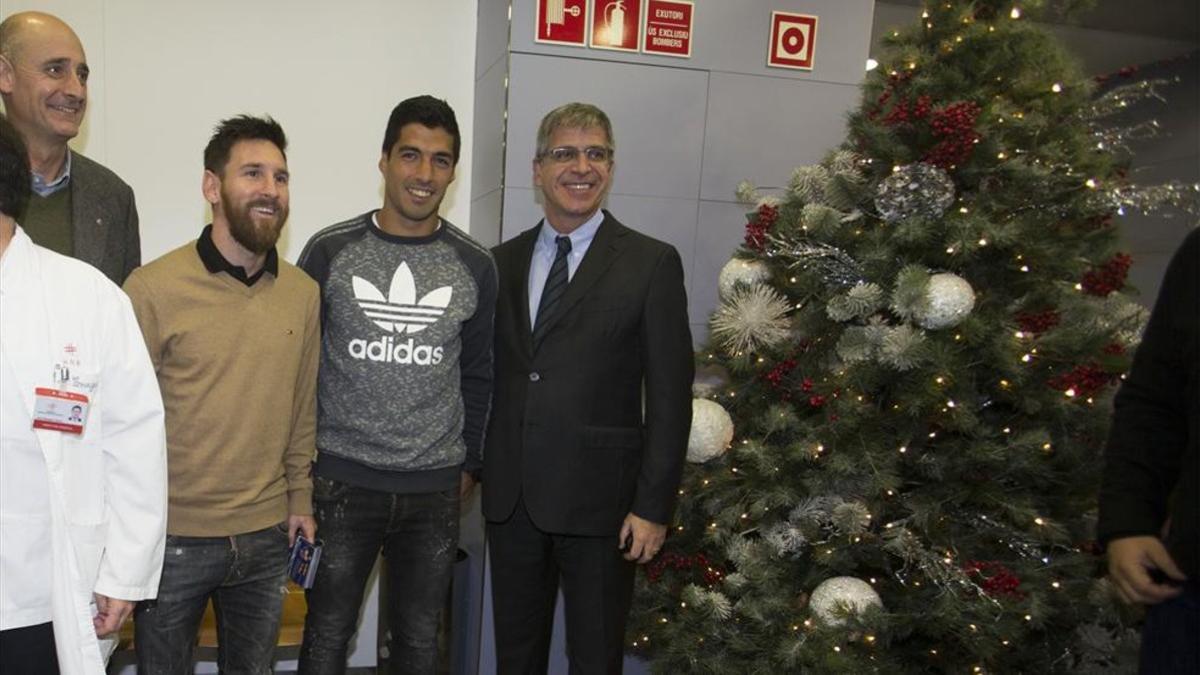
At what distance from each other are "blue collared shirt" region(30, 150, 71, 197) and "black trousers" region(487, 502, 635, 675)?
4.50ft

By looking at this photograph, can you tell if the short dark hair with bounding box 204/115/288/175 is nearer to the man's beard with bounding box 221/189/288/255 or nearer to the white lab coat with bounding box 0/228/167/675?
the man's beard with bounding box 221/189/288/255

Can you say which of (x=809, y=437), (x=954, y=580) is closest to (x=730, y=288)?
(x=809, y=437)

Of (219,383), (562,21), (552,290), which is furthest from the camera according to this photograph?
(562,21)

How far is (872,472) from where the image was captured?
2160 mm

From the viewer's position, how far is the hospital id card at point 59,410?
1390mm

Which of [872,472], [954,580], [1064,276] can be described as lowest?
[954,580]

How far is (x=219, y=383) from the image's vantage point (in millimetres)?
1762

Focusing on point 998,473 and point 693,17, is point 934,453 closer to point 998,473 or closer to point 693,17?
point 998,473

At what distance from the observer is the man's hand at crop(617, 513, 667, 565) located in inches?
80.2

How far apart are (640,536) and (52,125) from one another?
1.74 metres

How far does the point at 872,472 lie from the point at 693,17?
1.79 m

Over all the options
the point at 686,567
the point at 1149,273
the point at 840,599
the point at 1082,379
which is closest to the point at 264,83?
the point at 686,567

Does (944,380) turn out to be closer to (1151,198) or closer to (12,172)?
(1151,198)

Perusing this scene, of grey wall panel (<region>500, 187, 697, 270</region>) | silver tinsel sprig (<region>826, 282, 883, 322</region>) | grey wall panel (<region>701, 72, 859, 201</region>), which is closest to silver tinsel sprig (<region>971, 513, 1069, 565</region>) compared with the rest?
silver tinsel sprig (<region>826, 282, 883, 322</region>)
